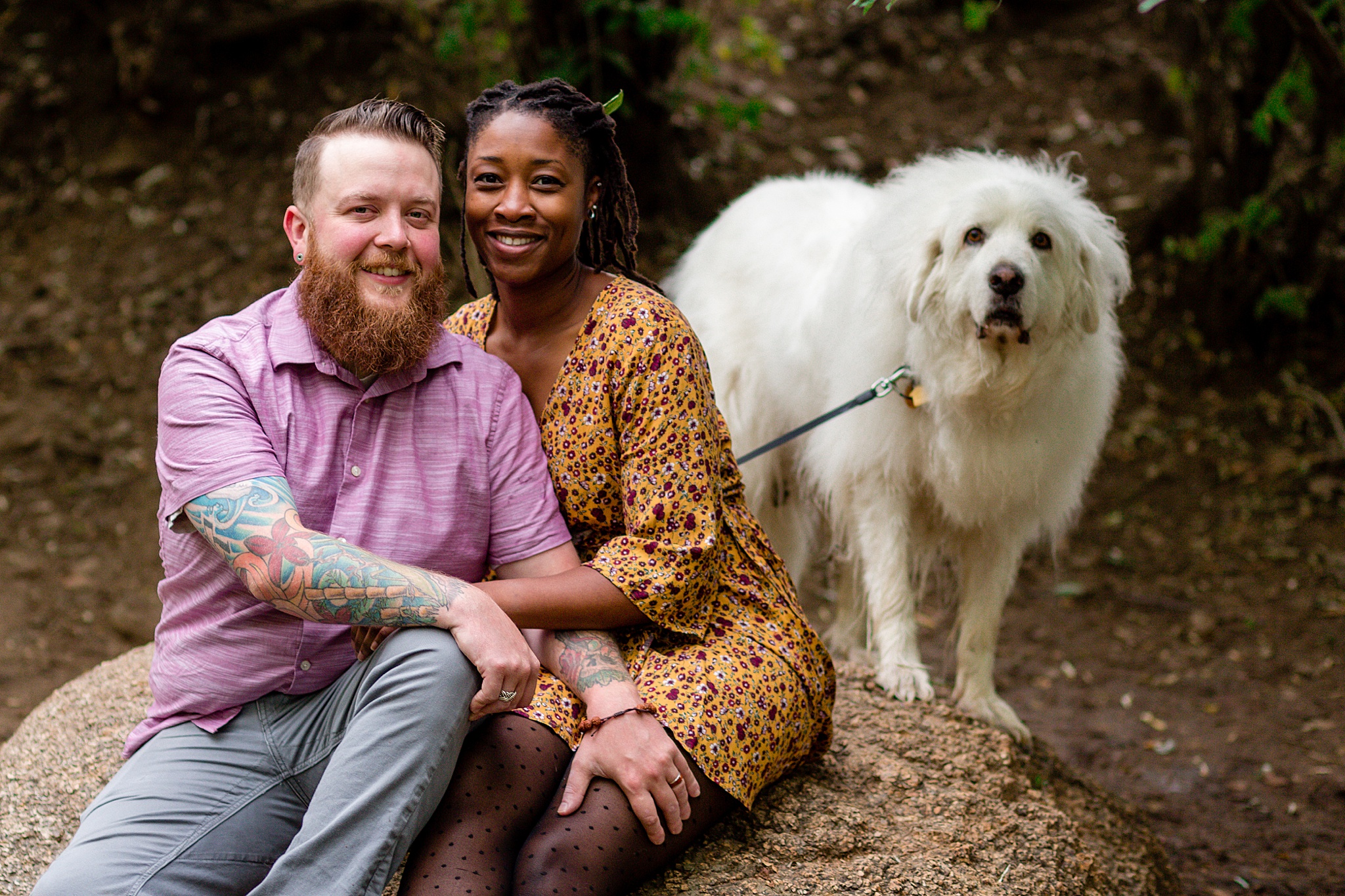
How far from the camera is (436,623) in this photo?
2023 mm

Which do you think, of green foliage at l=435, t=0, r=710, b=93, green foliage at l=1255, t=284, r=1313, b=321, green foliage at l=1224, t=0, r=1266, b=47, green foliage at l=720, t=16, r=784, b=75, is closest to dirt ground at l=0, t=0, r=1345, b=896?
green foliage at l=720, t=16, r=784, b=75

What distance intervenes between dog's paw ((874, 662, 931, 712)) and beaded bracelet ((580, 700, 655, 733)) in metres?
1.52

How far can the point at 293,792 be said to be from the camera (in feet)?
7.15

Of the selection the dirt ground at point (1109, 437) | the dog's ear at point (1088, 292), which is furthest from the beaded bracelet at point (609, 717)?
Answer: the dirt ground at point (1109, 437)

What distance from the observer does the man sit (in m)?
1.96

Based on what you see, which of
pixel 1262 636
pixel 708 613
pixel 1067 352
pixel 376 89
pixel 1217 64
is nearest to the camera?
pixel 708 613

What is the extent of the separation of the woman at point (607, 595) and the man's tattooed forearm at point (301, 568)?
0.19m

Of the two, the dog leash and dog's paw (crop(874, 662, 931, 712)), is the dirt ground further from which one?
the dog leash

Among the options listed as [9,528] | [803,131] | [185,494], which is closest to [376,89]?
[803,131]

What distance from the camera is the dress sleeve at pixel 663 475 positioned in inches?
90.6

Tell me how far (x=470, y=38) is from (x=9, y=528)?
3.45 metres

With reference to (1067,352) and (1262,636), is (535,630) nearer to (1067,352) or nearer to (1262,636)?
(1067,352)

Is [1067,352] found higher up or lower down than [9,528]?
higher up

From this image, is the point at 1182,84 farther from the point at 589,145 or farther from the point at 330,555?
the point at 330,555
